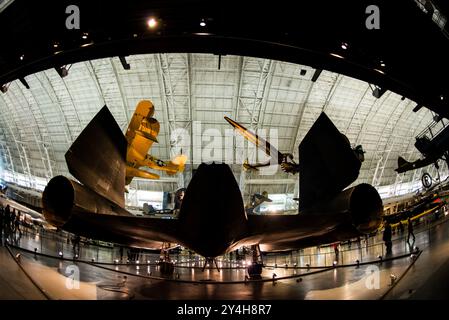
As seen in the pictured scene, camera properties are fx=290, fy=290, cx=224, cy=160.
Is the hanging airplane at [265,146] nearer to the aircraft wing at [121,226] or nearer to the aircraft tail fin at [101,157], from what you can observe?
the aircraft tail fin at [101,157]

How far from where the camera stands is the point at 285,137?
26.2m

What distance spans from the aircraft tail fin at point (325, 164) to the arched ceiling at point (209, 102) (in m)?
14.6

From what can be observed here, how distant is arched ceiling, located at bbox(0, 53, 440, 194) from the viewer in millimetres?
21953

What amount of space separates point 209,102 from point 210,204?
2051cm

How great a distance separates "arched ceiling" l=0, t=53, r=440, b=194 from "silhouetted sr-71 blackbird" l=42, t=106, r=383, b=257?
1517cm

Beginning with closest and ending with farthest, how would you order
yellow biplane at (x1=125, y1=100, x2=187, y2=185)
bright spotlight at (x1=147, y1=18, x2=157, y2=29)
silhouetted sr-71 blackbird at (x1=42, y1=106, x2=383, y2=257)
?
1. silhouetted sr-71 blackbird at (x1=42, y1=106, x2=383, y2=257)
2. bright spotlight at (x1=147, y1=18, x2=157, y2=29)
3. yellow biplane at (x1=125, y1=100, x2=187, y2=185)

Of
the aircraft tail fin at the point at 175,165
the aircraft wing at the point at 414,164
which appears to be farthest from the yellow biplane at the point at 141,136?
the aircraft wing at the point at 414,164

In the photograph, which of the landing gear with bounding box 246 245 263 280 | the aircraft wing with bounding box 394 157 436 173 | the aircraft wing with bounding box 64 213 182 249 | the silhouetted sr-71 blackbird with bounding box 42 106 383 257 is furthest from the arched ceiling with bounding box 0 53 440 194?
the aircraft wing with bounding box 64 213 182 249

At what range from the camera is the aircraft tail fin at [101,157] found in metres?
5.22

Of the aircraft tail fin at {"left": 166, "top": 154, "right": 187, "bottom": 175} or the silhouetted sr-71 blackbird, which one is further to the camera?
the aircraft tail fin at {"left": 166, "top": 154, "right": 187, "bottom": 175}

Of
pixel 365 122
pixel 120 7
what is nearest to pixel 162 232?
pixel 120 7

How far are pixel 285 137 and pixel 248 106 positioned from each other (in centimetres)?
489

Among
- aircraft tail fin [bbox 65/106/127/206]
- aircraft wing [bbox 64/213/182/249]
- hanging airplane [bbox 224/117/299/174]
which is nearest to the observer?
aircraft wing [bbox 64/213/182/249]

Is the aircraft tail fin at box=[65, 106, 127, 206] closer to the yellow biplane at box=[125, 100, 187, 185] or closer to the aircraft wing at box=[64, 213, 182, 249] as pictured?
the aircraft wing at box=[64, 213, 182, 249]
